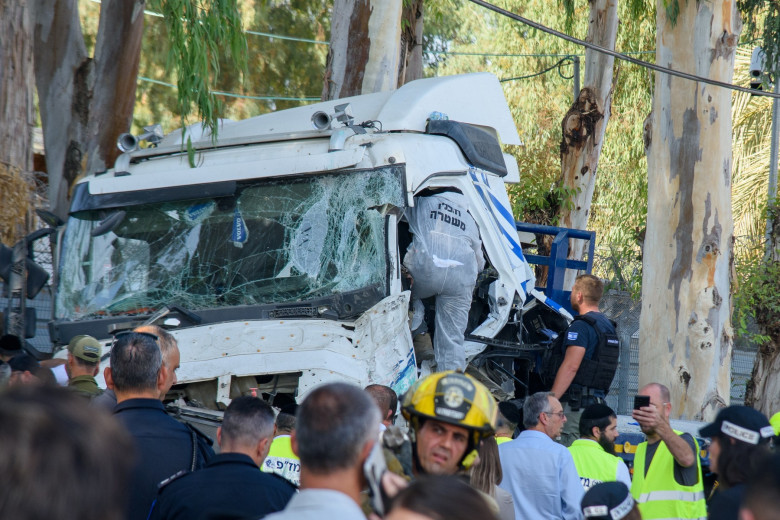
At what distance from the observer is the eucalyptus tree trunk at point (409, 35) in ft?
56.4

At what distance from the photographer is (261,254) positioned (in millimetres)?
7715

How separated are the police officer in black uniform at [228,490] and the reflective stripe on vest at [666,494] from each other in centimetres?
250

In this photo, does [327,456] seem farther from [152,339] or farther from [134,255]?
[134,255]

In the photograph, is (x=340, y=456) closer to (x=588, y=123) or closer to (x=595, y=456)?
(x=595, y=456)

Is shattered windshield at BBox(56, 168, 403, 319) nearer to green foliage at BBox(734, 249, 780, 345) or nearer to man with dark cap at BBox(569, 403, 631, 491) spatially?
man with dark cap at BBox(569, 403, 631, 491)

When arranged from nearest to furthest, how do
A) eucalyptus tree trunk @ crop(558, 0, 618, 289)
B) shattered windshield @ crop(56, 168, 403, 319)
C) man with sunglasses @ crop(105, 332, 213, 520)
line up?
1. man with sunglasses @ crop(105, 332, 213, 520)
2. shattered windshield @ crop(56, 168, 403, 319)
3. eucalyptus tree trunk @ crop(558, 0, 618, 289)

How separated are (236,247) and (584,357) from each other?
3.27 m

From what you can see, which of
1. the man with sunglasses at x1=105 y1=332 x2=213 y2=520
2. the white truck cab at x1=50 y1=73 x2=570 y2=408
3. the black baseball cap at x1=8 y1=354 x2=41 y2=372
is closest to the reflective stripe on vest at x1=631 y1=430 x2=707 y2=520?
the white truck cab at x1=50 y1=73 x2=570 y2=408

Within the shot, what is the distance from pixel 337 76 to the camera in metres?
13.0

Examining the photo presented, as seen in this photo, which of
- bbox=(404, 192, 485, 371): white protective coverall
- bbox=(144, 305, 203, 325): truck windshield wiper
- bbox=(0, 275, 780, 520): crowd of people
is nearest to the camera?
bbox=(0, 275, 780, 520): crowd of people

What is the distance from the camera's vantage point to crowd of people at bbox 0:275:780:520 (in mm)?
1655

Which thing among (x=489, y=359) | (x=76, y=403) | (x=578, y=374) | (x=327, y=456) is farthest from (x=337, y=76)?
(x=76, y=403)

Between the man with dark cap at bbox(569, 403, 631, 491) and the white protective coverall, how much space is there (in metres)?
1.59

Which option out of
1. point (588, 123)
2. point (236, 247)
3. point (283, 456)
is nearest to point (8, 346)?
point (236, 247)
